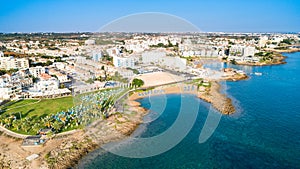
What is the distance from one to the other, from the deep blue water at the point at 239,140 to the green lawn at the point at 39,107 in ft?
10.2

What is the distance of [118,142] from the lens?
20.0 feet

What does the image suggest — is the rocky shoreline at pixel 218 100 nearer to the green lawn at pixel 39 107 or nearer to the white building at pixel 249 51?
the green lawn at pixel 39 107

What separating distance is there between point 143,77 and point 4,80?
7263 mm

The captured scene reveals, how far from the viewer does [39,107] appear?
8.38m

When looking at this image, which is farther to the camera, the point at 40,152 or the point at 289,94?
the point at 289,94

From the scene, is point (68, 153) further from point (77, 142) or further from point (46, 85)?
point (46, 85)

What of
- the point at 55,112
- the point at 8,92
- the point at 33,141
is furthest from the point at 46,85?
the point at 33,141

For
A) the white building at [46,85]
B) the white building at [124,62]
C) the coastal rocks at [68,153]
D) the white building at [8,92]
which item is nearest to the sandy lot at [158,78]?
the white building at [124,62]

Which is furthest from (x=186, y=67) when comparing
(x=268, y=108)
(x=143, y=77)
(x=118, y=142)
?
(x=118, y=142)

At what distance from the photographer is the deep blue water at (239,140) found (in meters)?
5.27

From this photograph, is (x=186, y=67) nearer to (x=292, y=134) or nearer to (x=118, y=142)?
(x=292, y=134)

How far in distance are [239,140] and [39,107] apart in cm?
710

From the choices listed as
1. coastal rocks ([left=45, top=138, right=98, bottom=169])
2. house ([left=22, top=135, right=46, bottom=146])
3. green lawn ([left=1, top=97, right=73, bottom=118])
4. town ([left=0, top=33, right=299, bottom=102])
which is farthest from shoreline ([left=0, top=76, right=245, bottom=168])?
town ([left=0, top=33, right=299, bottom=102])

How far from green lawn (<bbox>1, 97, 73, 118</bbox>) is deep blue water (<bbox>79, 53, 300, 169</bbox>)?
10.2ft
